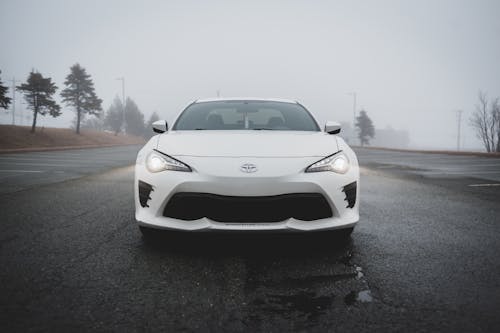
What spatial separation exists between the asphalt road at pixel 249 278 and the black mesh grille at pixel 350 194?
43cm

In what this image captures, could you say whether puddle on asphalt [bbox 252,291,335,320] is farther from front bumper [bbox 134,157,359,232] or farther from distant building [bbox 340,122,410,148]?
distant building [bbox 340,122,410,148]

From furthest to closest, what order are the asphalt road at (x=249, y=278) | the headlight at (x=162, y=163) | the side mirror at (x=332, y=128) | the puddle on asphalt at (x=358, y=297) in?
the side mirror at (x=332, y=128), the headlight at (x=162, y=163), the puddle on asphalt at (x=358, y=297), the asphalt road at (x=249, y=278)

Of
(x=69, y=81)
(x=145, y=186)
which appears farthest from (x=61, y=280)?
(x=69, y=81)

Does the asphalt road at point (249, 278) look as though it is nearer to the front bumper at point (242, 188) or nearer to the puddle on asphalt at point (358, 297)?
the puddle on asphalt at point (358, 297)

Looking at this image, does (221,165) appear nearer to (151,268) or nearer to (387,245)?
(151,268)

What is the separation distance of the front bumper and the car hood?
0.33 feet

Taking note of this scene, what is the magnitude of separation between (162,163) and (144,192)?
0.91 feet

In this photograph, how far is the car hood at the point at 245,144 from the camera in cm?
248

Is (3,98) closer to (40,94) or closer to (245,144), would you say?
(40,94)

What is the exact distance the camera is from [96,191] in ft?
18.3

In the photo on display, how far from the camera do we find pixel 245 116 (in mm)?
3924

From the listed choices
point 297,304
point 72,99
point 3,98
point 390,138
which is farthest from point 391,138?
point 297,304

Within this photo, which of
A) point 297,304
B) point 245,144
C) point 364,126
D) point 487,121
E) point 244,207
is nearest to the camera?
point 297,304

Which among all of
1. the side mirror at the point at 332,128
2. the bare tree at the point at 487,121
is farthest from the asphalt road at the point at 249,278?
the bare tree at the point at 487,121
